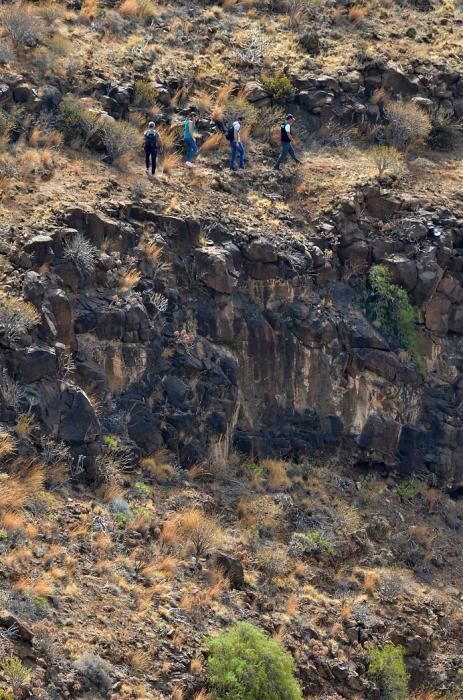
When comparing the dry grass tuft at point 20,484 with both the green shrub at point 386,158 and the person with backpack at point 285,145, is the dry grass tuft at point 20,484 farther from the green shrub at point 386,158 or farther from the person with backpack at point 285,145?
the green shrub at point 386,158

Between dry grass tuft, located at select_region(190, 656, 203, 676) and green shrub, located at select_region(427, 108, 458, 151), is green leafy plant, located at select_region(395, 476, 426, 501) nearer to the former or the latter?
dry grass tuft, located at select_region(190, 656, 203, 676)

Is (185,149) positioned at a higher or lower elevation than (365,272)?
higher

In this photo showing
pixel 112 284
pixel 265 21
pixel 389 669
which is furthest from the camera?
pixel 265 21

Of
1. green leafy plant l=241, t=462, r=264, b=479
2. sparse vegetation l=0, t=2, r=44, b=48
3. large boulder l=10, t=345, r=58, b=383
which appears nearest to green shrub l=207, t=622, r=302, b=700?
green leafy plant l=241, t=462, r=264, b=479

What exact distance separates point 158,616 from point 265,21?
19.8 meters

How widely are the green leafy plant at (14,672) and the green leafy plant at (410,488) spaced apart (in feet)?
35.2

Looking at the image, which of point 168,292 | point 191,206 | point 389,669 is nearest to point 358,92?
point 191,206

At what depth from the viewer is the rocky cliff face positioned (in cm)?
2045

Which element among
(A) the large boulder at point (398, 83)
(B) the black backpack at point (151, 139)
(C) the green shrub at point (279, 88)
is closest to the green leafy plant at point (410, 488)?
(B) the black backpack at point (151, 139)

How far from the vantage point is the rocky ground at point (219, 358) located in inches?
686

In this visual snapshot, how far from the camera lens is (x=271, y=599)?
1866cm

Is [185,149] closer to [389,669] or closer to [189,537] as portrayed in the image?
[189,537]

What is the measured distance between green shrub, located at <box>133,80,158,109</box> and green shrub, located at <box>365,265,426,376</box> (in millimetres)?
7078

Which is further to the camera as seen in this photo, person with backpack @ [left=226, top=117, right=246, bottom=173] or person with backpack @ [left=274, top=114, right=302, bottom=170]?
person with backpack @ [left=274, top=114, right=302, bottom=170]
